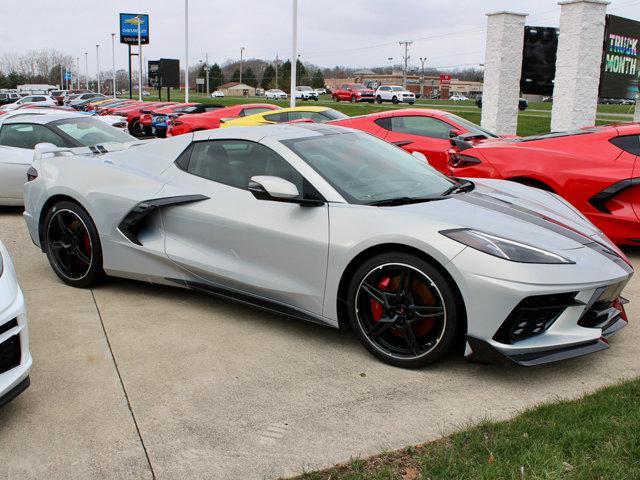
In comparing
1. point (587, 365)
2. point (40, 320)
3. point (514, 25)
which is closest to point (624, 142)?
point (587, 365)

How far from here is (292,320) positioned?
186 inches

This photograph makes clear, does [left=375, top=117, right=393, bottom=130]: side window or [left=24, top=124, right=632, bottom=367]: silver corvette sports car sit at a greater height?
[left=375, top=117, right=393, bottom=130]: side window

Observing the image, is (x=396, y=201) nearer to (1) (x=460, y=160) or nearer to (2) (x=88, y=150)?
(2) (x=88, y=150)

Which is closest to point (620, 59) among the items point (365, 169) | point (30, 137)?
point (30, 137)

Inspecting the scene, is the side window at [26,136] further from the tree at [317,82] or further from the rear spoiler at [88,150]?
the tree at [317,82]

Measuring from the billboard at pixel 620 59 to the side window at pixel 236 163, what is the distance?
14.3m

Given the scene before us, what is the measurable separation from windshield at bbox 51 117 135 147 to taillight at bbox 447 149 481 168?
15.9 feet

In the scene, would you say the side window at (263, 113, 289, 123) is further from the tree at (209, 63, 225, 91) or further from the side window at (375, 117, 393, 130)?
the tree at (209, 63, 225, 91)

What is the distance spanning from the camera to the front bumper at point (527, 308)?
342cm

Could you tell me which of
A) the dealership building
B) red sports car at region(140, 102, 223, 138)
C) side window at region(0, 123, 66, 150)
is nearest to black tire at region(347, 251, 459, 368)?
side window at region(0, 123, 66, 150)

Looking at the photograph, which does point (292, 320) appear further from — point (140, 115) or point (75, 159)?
point (140, 115)

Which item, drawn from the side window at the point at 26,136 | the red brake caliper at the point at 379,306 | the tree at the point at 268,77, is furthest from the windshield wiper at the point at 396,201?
the tree at the point at 268,77

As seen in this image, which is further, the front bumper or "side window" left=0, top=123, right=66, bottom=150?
"side window" left=0, top=123, right=66, bottom=150

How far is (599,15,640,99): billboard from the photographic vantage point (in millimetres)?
16172
